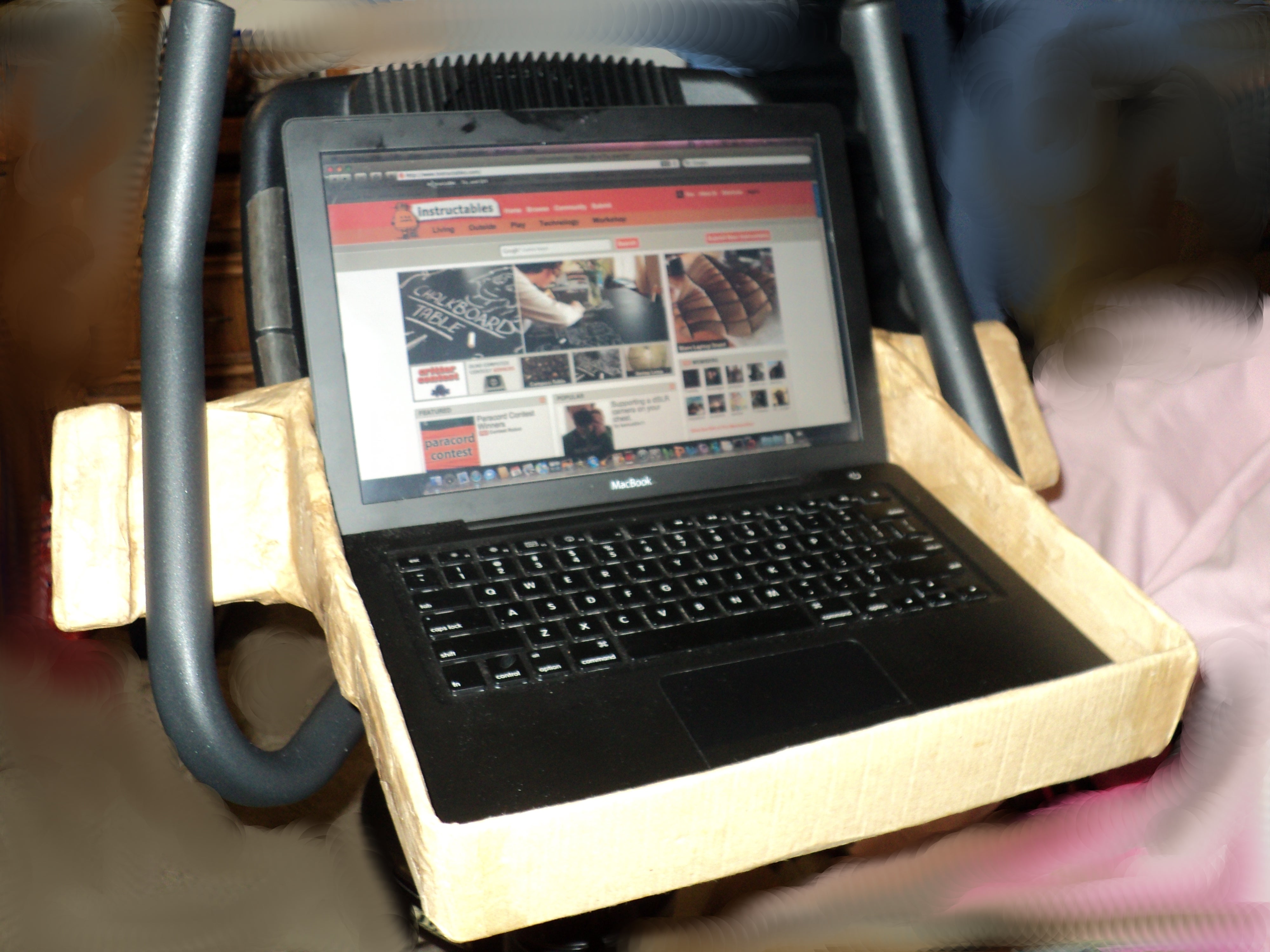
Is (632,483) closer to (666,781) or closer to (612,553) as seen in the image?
(612,553)

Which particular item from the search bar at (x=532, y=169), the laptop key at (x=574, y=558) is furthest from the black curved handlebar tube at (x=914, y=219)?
the laptop key at (x=574, y=558)

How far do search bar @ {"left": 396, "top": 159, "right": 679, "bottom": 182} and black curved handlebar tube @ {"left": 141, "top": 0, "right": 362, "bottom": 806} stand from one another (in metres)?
0.10

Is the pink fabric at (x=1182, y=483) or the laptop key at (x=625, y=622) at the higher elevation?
the laptop key at (x=625, y=622)

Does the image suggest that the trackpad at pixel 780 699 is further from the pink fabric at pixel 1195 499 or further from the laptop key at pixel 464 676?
the pink fabric at pixel 1195 499

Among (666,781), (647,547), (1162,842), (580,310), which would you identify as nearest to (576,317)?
(580,310)

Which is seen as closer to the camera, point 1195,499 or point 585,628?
point 585,628

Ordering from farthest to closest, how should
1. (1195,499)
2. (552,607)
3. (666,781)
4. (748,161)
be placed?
(1195,499), (748,161), (552,607), (666,781)

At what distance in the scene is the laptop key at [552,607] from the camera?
378 millimetres

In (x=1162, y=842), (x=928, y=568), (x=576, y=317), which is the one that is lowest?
(x=1162, y=842)

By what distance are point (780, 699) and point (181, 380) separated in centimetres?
27

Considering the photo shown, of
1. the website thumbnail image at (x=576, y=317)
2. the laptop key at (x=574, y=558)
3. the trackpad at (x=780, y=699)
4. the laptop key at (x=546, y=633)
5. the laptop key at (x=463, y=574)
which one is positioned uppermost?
the website thumbnail image at (x=576, y=317)

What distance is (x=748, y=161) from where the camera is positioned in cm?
51

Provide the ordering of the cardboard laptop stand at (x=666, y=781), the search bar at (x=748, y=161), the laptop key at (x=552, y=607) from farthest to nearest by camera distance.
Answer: the search bar at (x=748, y=161), the laptop key at (x=552, y=607), the cardboard laptop stand at (x=666, y=781)

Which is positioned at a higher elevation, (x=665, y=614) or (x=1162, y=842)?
(x=665, y=614)
